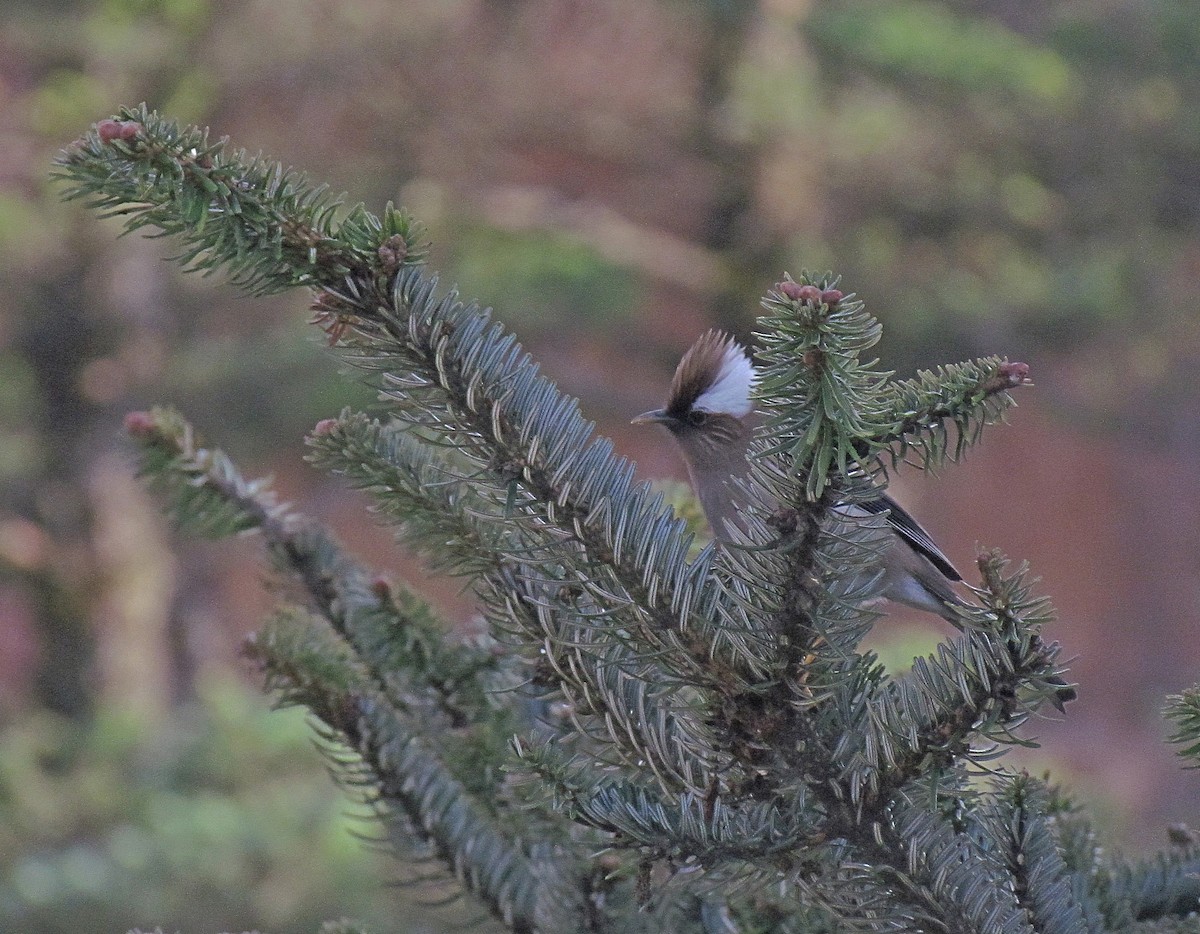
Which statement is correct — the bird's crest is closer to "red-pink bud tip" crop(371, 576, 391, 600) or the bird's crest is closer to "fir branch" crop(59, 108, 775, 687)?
"red-pink bud tip" crop(371, 576, 391, 600)

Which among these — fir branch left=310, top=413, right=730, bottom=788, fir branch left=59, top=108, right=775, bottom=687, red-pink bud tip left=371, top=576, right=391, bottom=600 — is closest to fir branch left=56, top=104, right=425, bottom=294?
fir branch left=59, top=108, right=775, bottom=687

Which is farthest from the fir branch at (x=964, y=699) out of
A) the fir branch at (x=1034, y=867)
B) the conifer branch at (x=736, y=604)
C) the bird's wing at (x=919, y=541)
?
the bird's wing at (x=919, y=541)

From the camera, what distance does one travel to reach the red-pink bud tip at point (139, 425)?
57.2 inches

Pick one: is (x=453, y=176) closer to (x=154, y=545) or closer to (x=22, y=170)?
(x=22, y=170)

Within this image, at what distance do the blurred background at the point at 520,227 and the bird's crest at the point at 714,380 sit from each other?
Result: 2.88 meters

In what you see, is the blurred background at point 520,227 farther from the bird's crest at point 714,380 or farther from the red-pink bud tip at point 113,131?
the red-pink bud tip at point 113,131

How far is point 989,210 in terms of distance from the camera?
719cm

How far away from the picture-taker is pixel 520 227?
6.73 m

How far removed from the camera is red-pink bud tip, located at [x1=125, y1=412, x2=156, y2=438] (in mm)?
1452

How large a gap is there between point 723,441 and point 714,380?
0.24 meters

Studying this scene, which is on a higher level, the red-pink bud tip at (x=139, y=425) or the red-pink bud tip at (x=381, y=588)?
the red-pink bud tip at (x=139, y=425)

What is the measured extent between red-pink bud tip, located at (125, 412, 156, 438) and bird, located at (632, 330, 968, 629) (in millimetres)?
829

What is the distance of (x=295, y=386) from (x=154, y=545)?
1491 mm

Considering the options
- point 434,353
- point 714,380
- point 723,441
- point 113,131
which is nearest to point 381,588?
point 434,353
